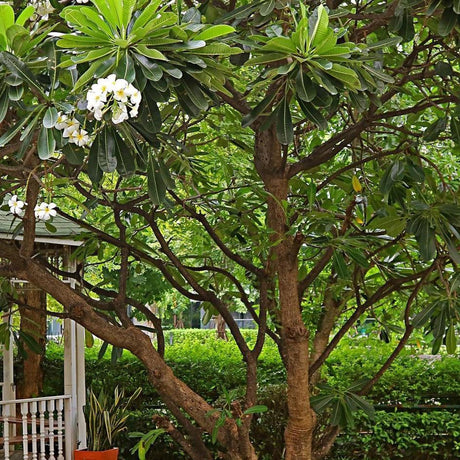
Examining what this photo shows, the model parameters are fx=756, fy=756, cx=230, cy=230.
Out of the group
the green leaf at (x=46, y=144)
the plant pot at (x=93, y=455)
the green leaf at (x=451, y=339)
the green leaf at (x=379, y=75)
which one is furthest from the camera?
the plant pot at (x=93, y=455)

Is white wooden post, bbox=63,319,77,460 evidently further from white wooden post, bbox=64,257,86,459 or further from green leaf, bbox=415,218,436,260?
green leaf, bbox=415,218,436,260

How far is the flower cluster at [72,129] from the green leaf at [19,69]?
11 centimetres

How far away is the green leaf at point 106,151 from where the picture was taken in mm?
2502

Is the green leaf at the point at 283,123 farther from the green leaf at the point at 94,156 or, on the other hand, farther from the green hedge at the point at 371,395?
the green hedge at the point at 371,395

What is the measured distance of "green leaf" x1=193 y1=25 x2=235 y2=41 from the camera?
2.29 m

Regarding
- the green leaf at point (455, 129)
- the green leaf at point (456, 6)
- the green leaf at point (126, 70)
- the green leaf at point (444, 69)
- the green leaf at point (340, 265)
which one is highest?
the green leaf at point (444, 69)

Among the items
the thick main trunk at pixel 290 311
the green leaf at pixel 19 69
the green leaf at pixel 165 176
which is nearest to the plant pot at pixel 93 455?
the thick main trunk at pixel 290 311

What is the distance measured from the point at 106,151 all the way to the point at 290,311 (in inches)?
63.9

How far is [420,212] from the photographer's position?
3.62m

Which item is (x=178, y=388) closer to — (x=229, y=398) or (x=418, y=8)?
(x=229, y=398)

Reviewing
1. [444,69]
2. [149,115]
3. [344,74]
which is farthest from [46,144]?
[444,69]

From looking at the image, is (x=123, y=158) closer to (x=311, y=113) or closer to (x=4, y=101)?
(x=4, y=101)

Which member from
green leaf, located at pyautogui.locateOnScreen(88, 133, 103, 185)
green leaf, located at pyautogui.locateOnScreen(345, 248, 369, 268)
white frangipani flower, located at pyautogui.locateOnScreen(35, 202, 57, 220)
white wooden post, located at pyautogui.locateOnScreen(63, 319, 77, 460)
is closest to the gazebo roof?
white wooden post, located at pyautogui.locateOnScreen(63, 319, 77, 460)

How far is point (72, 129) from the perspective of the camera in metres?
2.46
